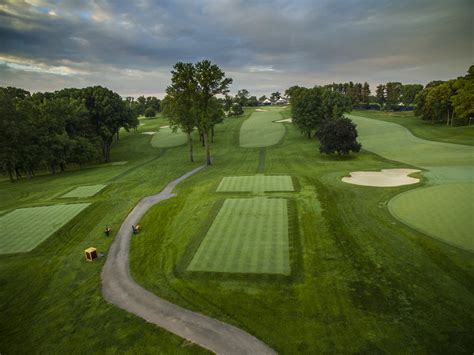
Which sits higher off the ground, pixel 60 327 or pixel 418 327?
pixel 418 327

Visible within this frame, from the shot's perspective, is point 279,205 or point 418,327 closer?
point 418,327

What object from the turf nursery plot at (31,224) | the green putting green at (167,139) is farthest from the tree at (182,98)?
the turf nursery plot at (31,224)

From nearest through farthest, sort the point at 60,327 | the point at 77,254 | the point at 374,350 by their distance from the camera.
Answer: the point at 374,350 → the point at 60,327 → the point at 77,254

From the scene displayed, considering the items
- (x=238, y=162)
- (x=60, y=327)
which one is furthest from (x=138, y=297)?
(x=238, y=162)

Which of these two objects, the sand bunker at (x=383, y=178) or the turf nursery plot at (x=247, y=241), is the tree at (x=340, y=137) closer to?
the sand bunker at (x=383, y=178)

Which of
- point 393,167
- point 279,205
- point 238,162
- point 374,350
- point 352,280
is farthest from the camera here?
point 238,162

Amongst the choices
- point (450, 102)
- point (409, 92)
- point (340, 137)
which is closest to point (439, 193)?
point (340, 137)

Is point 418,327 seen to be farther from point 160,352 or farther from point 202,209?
point 202,209

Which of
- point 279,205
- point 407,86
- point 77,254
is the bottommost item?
point 77,254
